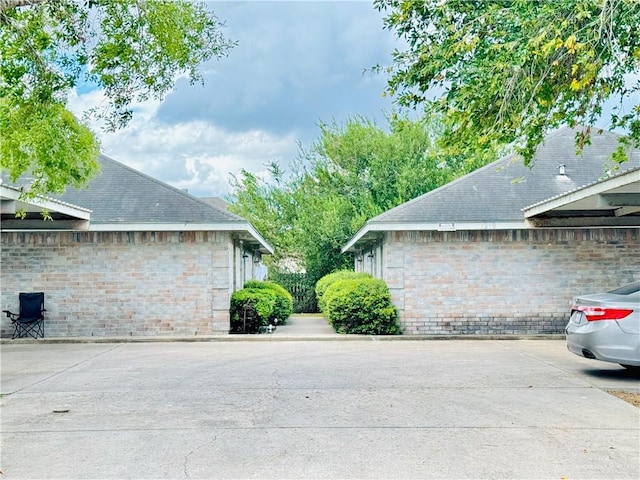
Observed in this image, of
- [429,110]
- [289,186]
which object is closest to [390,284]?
[429,110]

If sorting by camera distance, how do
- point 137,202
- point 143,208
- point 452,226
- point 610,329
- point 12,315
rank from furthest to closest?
point 137,202
point 143,208
point 12,315
point 452,226
point 610,329

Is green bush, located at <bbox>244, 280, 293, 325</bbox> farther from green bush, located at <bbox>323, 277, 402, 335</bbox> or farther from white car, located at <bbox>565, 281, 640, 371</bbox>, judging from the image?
white car, located at <bbox>565, 281, 640, 371</bbox>

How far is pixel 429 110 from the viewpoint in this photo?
25.9 feet

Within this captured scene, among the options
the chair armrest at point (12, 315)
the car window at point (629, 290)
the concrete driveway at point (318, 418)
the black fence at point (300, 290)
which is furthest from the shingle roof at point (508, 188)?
the black fence at point (300, 290)

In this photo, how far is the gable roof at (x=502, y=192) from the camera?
14.4 metres

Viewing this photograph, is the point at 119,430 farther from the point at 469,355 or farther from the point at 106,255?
the point at 106,255

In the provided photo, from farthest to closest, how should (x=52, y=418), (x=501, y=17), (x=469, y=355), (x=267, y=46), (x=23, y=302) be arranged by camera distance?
(x=23, y=302), (x=267, y=46), (x=469, y=355), (x=501, y=17), (x=52, y=418)

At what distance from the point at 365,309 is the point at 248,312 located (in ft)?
10.0

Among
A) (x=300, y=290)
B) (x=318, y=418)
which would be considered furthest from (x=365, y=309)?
(x=300, y=290)

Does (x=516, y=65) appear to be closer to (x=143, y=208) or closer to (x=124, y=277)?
(x=143, y=208)

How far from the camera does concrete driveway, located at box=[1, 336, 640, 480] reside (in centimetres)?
499

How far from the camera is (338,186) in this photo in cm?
2944

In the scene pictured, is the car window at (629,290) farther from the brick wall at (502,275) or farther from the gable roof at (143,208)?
the gable roof at (143,208)

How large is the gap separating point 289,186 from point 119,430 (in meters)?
24.8
